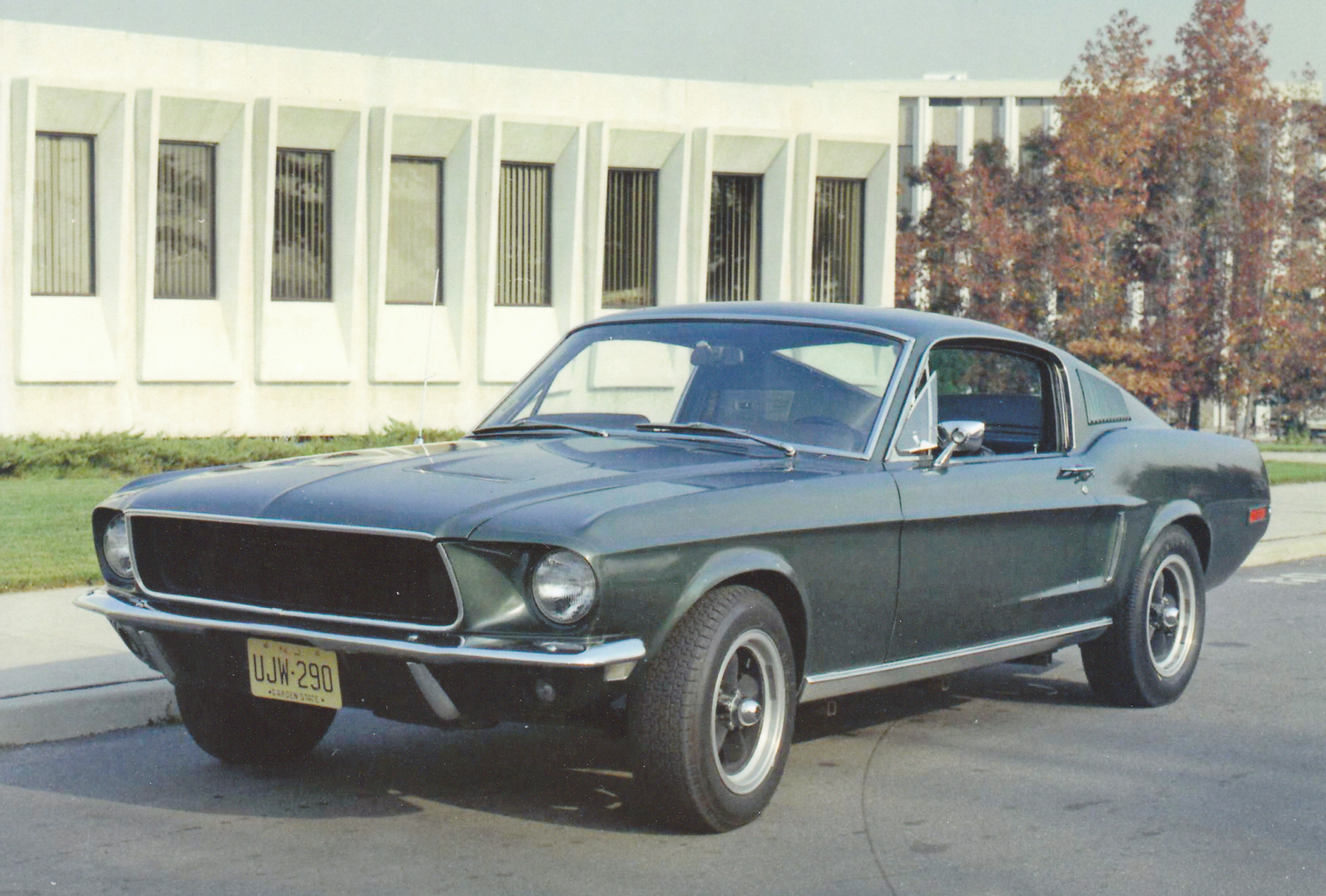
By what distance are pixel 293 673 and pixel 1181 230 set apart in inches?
1120

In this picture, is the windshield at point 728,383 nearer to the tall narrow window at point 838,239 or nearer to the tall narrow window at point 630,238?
the tall narrow window at point 630,238

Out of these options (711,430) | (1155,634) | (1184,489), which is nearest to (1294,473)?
(1184,489)

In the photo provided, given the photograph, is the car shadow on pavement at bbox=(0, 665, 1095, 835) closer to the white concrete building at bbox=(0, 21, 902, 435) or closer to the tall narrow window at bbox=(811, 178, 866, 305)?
the white concrete building at bbox=(0, 21, 902, 435)

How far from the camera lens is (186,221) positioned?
81.0ft

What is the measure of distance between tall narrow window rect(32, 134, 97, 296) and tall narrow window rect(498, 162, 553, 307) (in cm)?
637

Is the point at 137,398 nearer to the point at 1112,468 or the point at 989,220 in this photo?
the point at 989,220

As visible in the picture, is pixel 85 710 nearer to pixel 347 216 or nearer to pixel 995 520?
pixel 995 520

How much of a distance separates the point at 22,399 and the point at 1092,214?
704 inches

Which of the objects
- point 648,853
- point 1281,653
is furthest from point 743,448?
point 1281,653

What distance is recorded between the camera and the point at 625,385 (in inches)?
247

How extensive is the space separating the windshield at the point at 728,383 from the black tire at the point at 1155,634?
5.74 feet

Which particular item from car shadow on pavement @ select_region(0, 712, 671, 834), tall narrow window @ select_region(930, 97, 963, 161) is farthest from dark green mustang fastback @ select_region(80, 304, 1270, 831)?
tall narrow window @ select_region(930, 97, 963, 161)

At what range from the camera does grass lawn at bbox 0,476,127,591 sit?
948cm

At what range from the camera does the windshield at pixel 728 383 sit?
5859 mm
